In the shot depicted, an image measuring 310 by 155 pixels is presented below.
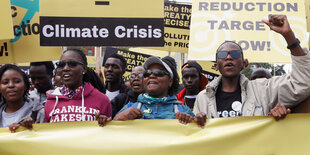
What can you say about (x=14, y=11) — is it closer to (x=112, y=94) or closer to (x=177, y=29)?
(x=112, y=94)

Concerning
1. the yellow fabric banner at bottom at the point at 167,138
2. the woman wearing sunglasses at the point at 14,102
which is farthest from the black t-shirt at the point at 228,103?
the woman wearing sunglasses at the point at 14,102

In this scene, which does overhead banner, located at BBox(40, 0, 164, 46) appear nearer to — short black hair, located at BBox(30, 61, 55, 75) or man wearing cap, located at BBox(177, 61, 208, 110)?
short black hair, located at BBox(30, 61, 55, 75)

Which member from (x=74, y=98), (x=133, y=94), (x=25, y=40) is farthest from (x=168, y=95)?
(x=25, y=40)

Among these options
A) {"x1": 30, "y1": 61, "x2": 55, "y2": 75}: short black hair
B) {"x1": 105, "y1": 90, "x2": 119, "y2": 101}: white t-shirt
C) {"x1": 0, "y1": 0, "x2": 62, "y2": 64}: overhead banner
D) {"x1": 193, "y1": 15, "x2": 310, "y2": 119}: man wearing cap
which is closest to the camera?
{"x1": 193, "y1": 15, "x2": 310, "y2": 119}: man wearing cap

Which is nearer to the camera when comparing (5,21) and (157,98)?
(157,98)

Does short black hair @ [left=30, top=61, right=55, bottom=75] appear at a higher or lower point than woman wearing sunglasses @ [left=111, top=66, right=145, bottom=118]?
higher

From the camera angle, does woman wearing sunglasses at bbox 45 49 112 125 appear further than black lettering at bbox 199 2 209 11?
No

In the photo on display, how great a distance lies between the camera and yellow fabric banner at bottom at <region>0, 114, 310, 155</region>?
12.8 feet

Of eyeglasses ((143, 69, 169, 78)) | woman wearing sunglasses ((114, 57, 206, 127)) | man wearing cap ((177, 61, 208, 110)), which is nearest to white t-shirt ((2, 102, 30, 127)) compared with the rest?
woman wearing sunglasses ((114, 57, 206, 127))

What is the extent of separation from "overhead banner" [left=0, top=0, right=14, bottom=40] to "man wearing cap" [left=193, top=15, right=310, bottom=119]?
85.9 inches

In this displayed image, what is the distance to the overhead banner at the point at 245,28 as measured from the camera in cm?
568

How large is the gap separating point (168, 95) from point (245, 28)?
183 centimetres

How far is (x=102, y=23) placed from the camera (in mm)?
4992

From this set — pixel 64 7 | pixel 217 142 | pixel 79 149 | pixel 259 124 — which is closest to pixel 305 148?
pixel 259 124
